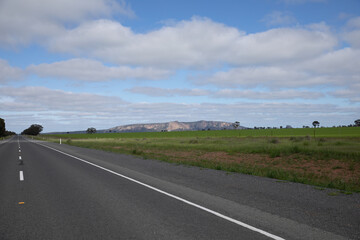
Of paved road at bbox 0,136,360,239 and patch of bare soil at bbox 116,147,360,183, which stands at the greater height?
paved road at bbox 0,136,360,239

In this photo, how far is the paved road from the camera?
491 centimetres

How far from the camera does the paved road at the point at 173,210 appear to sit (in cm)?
491

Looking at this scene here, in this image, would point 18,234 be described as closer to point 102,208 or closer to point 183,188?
point 102,208

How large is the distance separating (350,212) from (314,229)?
1.71 metres

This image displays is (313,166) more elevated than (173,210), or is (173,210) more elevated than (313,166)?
(173,210)

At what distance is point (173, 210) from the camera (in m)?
6.30

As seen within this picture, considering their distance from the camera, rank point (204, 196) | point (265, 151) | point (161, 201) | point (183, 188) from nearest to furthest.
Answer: point (161, 201) < point (204, 196) < point (183, 188) < point (265, 151)

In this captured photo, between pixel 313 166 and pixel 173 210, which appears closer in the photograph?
pixel 173 210

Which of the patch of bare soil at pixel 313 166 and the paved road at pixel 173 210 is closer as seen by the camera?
the paved road at pixel 173 210

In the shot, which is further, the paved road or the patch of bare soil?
the patch of bare soil

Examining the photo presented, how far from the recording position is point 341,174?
47.7 feet

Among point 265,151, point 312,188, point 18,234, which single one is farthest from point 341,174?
point 18,234

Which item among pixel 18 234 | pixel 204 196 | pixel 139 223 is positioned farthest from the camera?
pixel 204 196

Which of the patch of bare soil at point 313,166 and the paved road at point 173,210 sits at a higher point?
the paved road at point 173,210
